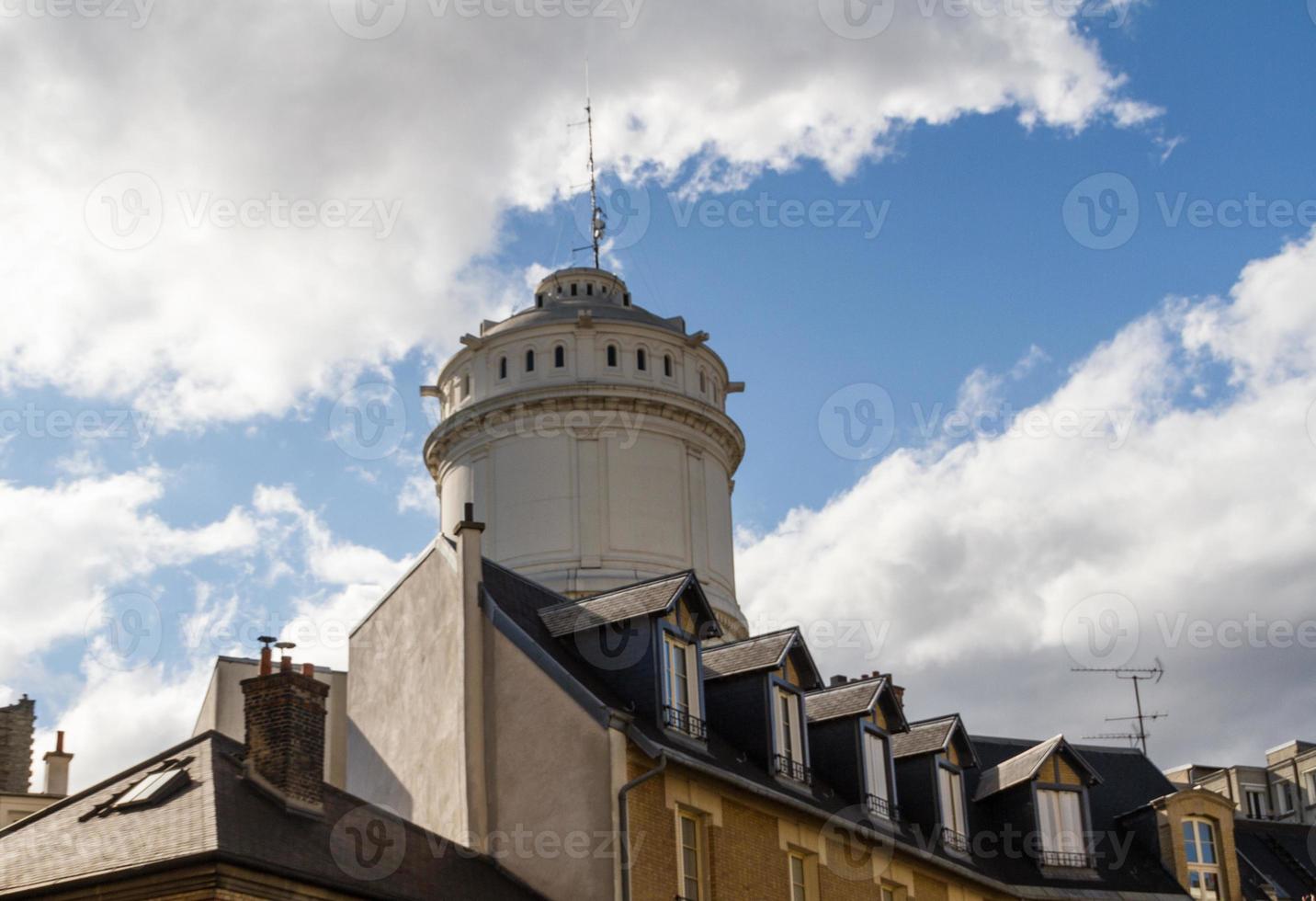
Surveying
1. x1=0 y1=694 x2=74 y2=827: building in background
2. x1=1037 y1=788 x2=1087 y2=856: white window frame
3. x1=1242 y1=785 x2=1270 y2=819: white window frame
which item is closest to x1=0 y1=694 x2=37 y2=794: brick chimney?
x1=0 y1=694 x2=74 y2=827: building in background

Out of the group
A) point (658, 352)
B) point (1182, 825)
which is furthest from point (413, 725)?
point (658, 352)

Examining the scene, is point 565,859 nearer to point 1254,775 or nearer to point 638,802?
point 638,802

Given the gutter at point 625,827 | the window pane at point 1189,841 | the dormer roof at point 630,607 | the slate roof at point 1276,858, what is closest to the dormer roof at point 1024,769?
the window pane at point 1189,841

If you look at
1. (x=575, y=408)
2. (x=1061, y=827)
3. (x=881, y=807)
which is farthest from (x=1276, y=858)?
(x=575, y=408)

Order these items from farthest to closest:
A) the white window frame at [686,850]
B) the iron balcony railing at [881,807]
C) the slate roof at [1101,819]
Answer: the slate roof at [1101,819] < the iron balcony railing at [881,807] < the white window frame at [686,850]

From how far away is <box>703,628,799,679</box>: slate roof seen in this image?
97.3 feet

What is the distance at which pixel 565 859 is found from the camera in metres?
25.1

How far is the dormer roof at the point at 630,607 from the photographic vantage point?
27.6 metres

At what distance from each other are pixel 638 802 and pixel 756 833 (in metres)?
3.15

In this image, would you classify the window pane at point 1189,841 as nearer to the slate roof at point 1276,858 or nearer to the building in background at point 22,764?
the slate roof at point 1276,858

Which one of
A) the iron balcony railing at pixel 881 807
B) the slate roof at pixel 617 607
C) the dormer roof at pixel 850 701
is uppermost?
the slate roof at pixel 617 607

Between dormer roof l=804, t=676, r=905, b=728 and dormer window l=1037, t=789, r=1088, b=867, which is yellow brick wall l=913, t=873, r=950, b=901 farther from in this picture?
dormer window l=1037, t=789, r=1088, b=867

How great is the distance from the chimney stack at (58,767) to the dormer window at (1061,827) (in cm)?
2014

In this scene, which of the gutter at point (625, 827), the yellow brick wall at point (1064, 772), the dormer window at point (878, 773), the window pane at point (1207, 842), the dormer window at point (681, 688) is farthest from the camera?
the window pane at point (1207, 842)
